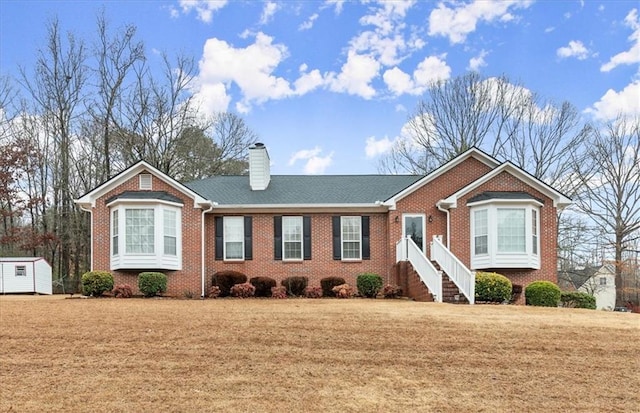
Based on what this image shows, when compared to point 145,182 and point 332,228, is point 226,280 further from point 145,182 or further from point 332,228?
point 145,182

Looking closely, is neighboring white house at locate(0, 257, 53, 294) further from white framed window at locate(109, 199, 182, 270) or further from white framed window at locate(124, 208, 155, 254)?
white framed window at locate(124, 208, 155, 254)

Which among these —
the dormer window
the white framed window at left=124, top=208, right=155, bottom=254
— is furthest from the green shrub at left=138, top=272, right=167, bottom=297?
the dormer window

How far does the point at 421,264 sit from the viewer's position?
19250 millimetres

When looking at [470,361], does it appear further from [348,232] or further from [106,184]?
[106,184]

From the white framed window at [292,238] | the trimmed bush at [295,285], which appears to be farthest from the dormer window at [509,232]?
the white framed window at [292,238]

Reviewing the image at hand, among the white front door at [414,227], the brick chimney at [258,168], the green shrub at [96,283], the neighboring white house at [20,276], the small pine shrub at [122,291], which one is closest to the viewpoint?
the small pine shrub at [122,291]

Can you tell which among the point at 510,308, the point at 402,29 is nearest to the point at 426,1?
the point at 402,29

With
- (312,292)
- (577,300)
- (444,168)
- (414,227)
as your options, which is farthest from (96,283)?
(577,300)

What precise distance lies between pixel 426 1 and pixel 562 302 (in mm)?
11481

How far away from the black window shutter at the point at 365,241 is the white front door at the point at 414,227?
4.77 feet

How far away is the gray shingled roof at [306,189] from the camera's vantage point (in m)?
23.0

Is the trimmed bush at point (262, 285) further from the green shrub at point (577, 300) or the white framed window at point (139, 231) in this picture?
the green shrub at point (577, 300)

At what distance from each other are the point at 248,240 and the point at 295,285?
289 cm

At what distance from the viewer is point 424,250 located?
22.0m
